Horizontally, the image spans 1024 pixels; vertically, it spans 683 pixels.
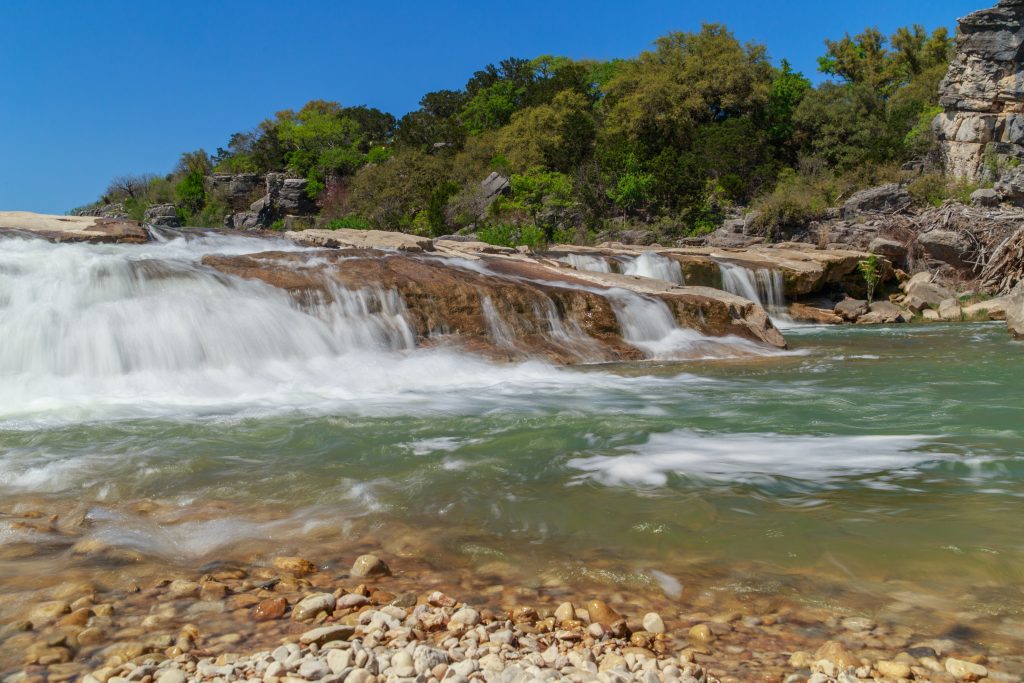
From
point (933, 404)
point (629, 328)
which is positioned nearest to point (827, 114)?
point (629, 328)

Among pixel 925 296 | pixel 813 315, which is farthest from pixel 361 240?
pixel 925 296

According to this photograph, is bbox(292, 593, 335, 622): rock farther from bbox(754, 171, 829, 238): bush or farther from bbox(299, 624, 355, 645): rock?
bbox(754, 171, 829, 238): bush

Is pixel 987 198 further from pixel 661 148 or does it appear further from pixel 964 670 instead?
pixel 964 670

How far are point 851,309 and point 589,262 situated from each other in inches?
255

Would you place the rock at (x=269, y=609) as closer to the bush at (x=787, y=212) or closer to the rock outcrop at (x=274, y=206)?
the bush at (x=787, y=212)

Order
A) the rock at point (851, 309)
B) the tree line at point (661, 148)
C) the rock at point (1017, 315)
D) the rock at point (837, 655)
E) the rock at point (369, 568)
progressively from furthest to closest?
the tree line at point (661, 148) < the rock at point (851, 309) < the rock at point (1017, 315) < the rock at point (369, 568) < the rock at point (837, 655)

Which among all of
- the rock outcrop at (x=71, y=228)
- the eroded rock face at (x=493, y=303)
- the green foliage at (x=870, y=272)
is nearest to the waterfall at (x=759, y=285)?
the green foliage at (x=870, y=272)

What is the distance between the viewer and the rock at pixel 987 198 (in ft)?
69.6

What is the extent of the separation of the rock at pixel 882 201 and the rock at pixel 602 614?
25.2 meters

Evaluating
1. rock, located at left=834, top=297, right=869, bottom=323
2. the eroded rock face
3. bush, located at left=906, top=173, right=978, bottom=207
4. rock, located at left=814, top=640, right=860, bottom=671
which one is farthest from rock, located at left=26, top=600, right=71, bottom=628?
bush, located at left=906, top=173, right=978, bottom=207

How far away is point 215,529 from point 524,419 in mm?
3391

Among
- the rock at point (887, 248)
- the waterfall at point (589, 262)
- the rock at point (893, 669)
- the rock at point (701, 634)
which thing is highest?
the waterfall at point (589, 262)

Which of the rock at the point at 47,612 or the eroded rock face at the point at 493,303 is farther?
the eroded rock face at the point at 493,303

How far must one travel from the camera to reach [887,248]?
20031mm
